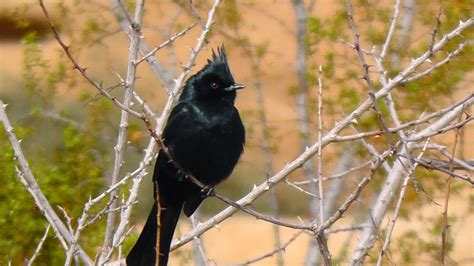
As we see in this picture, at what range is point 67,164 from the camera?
21.1 feet

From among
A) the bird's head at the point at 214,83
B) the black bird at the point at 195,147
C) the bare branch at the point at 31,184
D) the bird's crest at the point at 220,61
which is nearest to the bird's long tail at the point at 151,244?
the black bird at the point at 195,147

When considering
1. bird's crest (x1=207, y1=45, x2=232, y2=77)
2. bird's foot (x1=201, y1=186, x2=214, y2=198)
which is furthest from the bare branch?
bird's crest (x1=207, y1=45, x2=232, y2=77)

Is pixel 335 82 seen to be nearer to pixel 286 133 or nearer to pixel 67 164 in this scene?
pixel 286 133

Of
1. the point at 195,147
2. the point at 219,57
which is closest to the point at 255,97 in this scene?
the point at 219,57

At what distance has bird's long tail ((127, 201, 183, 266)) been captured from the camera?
4520 millimetres

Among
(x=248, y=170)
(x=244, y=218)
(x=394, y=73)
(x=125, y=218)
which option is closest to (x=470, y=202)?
(x=394, y=73)

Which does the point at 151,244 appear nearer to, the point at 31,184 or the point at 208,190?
the point at 208,190

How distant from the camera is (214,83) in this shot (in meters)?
4.87

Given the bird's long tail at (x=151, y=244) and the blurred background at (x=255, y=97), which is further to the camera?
the blurred background at (x=255, y=97)

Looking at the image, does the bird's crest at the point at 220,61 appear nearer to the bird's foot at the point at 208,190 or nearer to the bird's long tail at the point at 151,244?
the bird's foot at the point at 208,190

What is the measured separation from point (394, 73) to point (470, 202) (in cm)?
112

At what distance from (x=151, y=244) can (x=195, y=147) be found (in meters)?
0.47

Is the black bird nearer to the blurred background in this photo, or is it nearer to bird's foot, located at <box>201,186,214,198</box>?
bird's foot, located at <box>201,186,214,198</box>

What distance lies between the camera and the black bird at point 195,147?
4.66m
